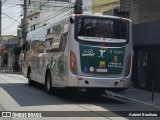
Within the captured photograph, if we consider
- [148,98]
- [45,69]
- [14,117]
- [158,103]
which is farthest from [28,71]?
[14,117]

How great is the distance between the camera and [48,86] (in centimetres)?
1961

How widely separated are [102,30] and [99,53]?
960 mm

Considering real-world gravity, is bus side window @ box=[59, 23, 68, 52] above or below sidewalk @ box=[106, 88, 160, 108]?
above

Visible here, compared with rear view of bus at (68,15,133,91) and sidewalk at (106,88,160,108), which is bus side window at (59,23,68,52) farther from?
sidewalk at (106,88,160,108)

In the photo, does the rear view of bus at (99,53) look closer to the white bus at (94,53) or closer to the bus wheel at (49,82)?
the white bus at (94,53)

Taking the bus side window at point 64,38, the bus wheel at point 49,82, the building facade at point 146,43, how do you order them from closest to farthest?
the bus side window at point 64,38
the bus wheel at point 49,82
the building facade at point 146,43

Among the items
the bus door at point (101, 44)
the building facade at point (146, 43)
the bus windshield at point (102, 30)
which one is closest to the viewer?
the bus door at point (101, 44)

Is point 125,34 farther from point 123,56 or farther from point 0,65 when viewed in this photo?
point 0,65

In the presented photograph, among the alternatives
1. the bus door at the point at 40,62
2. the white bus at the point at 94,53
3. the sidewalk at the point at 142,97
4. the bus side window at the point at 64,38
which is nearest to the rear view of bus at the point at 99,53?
the white bus at the point at 94,53

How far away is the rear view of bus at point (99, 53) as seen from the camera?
16.4m

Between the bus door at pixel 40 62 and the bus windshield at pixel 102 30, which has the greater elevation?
the bus windshield at pixel 102 30

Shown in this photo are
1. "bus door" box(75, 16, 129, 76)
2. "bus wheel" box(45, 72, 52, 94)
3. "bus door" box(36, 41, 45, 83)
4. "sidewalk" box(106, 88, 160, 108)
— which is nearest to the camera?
"bus door" box(75, 16, 129, 76)

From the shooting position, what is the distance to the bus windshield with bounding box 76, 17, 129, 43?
655 inches

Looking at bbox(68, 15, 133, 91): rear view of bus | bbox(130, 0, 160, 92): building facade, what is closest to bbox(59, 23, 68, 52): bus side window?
bbox(68, 15, 133, 91): rear view of bus
